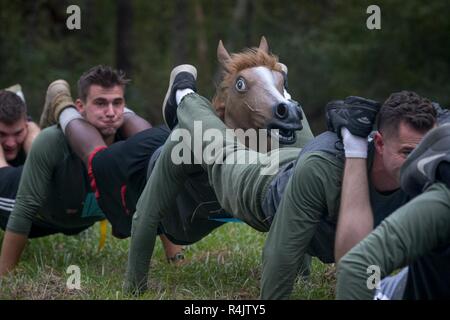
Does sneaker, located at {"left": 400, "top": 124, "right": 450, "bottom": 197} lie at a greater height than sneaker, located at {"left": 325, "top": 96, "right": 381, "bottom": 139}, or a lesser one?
lesser

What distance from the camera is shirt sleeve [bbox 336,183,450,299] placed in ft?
12.2

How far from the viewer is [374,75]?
628 inches

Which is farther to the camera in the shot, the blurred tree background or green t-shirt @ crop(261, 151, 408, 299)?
the blurred tree background

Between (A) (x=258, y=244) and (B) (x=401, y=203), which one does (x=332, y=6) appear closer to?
(A) (x=258, y=244)

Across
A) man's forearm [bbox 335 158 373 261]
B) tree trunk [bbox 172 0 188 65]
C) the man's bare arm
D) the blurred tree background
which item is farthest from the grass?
tree trunk [bbox 172 0 188 65]

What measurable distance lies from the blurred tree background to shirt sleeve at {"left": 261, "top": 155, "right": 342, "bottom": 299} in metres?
10.7

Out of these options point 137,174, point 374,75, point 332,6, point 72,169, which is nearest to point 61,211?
point 72,169

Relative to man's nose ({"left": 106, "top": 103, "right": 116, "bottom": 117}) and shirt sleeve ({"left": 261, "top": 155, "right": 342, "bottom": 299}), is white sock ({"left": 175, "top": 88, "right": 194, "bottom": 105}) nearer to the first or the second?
man's nose ({"left": 106, "top": 103, "right": 116, "bottom": 117})

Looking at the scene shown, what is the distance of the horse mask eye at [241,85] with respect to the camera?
5536 mm

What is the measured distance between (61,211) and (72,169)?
366mm

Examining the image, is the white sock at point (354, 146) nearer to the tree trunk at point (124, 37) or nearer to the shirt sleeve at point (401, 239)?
the shirt sleeve at point (401, 239)

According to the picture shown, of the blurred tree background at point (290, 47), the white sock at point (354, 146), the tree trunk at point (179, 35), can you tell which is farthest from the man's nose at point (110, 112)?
the tree trunk at point (179, 35)

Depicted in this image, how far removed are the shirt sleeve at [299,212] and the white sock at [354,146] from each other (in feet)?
0.33

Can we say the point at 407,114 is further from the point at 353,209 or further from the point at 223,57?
the point at 223,57
